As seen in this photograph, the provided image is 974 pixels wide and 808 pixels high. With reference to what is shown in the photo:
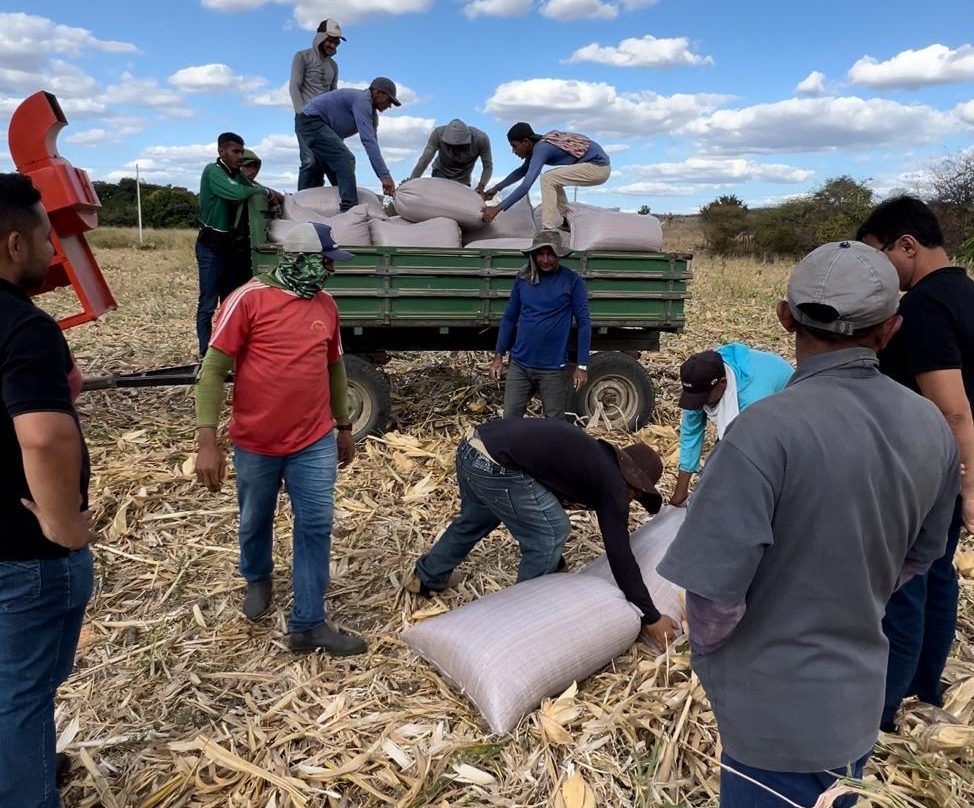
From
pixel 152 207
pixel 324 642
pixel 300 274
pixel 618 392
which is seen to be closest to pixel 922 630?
pixel 324 642

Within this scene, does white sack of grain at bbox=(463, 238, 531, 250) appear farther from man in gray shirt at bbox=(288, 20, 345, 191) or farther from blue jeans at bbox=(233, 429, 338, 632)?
blue jeans at bbox=(233, 429, 338, 632)

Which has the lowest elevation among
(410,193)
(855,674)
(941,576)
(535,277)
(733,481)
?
(941,576)

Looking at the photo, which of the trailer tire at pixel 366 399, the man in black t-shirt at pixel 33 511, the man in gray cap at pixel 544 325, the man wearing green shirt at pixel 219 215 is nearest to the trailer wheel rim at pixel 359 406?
the trailer tire at pixel 366 399

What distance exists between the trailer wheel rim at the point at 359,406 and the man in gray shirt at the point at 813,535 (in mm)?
4630

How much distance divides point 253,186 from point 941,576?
5229mm

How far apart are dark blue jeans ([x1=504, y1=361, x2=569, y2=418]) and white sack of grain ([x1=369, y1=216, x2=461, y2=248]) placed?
1159mm

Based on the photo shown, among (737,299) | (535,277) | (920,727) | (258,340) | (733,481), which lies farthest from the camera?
(737,299)

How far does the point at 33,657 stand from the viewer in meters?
2.14

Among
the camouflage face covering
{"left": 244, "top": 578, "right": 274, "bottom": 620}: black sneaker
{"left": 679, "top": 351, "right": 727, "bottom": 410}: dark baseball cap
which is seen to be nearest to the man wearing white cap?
the camouflage face covering

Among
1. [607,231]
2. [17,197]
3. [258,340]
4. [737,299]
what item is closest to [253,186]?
[607,231]

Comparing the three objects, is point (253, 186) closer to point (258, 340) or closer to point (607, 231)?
point (607, 231)

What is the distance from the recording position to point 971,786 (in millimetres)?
2527

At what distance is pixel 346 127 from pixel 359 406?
2446mm

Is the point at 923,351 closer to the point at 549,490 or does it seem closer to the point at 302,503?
the point at 549,490
